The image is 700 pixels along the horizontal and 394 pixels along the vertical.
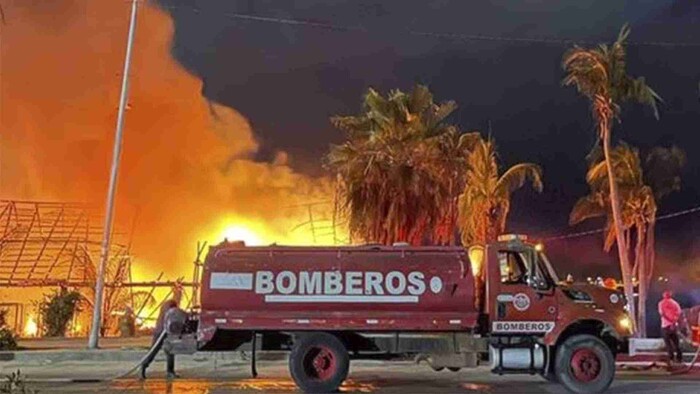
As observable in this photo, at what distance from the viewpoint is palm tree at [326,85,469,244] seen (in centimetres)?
2742

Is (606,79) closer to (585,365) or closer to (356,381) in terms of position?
(585,365)

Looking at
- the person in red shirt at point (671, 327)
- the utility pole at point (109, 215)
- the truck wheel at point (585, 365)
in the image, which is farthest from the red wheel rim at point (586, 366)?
the utility pole at point (109, 215)

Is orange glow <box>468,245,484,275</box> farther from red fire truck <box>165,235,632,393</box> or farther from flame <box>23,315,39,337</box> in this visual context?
flame <box>23,315,39,337</box>

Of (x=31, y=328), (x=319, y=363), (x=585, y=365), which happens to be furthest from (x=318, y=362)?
(x=31, y=328)

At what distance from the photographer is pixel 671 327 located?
824 inches

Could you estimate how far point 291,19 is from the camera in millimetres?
37469

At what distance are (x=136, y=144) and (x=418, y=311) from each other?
71.6 feet

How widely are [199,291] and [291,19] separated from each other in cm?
2328

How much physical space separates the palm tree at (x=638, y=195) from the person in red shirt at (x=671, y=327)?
1129 centimetres

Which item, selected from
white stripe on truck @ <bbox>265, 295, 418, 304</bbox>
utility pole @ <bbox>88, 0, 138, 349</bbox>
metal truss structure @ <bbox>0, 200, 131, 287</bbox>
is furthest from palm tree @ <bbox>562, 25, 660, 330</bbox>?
metal truss structure @ <bbox>0, 200, 131, 287</bbox>

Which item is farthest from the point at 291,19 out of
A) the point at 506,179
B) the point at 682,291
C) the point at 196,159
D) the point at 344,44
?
the point at 682,291

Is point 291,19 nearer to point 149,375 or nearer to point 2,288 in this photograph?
point 2,288

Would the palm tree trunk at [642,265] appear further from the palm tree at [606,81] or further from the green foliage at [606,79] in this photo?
the green foliage at [606,79]

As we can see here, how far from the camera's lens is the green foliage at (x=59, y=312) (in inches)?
1171
